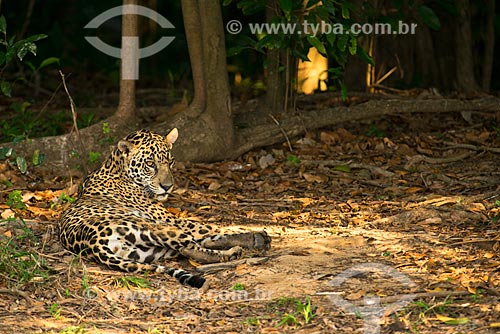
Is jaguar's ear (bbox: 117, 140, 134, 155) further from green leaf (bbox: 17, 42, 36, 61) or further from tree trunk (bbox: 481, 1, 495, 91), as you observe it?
tree trunk (bbox: 481, 1, 495, 91)

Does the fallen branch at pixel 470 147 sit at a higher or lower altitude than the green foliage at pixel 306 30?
lower

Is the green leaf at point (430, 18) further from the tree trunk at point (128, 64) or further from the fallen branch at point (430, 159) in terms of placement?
the tree trunk at point (128, 64)

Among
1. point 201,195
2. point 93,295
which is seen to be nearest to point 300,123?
point 201,195

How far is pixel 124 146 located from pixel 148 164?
10.0 inches

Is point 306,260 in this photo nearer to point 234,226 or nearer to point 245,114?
point 234,226

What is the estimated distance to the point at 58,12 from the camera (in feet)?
56.7

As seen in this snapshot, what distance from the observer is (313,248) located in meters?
6.69

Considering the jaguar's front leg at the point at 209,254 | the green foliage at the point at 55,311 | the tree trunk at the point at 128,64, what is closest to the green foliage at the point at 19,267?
the green foliage at the point at 55,311

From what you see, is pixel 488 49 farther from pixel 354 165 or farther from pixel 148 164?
pixel 148 164

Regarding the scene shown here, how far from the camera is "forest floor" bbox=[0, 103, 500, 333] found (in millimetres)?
5426

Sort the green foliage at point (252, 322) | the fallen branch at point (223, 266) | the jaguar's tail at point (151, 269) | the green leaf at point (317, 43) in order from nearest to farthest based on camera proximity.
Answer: the green foliage at point (252, 322), the jaguar's tail at point (151, 269), the fallen branch at point (223, 266), the green leaf at point (317, 43)

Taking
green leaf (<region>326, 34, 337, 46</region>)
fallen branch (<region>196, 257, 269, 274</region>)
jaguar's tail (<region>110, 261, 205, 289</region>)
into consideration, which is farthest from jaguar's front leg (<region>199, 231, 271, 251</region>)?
green leaf (<region>326, 34, 337, 46</region>)

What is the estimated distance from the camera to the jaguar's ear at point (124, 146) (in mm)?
7496

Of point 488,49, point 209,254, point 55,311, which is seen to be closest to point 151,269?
point 209,254
